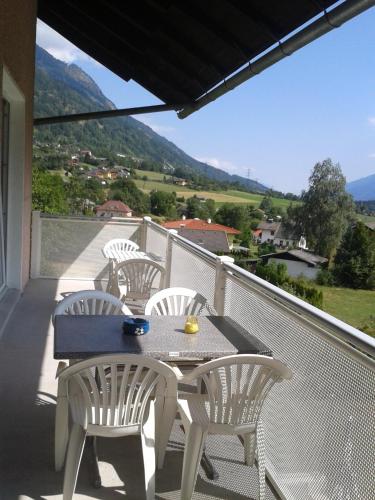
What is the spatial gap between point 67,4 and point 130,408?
6643 mm

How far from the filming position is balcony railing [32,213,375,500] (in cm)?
185

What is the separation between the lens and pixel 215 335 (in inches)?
114

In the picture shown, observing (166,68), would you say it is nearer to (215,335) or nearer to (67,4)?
(67,4)

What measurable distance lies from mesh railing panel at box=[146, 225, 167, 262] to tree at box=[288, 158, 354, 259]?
4165 centimetres

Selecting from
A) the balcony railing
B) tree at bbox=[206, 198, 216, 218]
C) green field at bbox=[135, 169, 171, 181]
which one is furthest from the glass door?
tree at bbox=[206, 198, 216, 218]

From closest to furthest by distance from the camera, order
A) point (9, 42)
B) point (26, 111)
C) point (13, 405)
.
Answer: point (13, 405) < point (9, 42) < point (26, 111)

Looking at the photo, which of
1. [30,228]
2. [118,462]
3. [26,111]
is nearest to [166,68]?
[26,111]

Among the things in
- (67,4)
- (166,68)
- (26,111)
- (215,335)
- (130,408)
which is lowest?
(130,408)

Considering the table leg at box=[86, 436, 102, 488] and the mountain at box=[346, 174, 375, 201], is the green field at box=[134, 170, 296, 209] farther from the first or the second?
the mountain at box=[346, 174, 375, 201]

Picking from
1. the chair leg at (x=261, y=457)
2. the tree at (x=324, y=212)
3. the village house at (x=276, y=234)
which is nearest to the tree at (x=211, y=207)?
the village house at (x=276, y=234)

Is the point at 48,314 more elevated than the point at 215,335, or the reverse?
the point at 215,335

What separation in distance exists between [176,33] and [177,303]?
11.6 ft

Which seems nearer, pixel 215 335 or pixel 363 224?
pixel 215 335

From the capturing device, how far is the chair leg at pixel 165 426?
249cm
